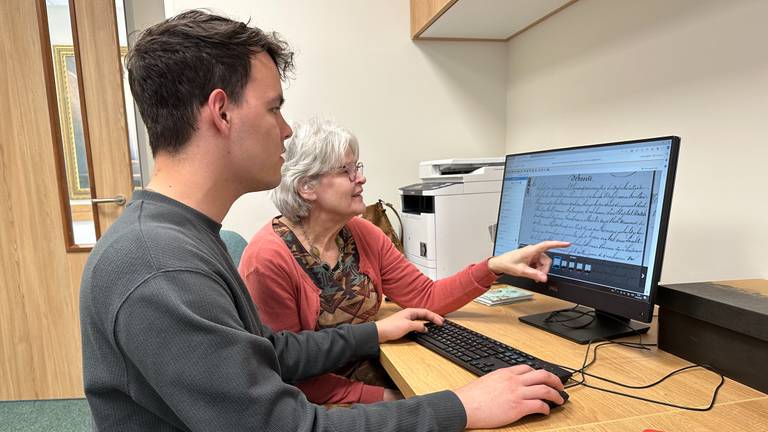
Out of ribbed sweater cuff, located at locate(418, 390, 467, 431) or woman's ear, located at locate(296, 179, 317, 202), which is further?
woman's ear, located at locate(296, 179, 317, 202)

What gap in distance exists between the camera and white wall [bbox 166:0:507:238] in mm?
2301

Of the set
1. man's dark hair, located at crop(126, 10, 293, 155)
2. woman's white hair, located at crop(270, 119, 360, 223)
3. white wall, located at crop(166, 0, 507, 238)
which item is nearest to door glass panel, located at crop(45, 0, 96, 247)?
white wall, located at crop(166, 0, 507, 238)

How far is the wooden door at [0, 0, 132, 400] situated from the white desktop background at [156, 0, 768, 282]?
61cm

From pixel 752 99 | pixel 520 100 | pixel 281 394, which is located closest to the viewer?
pixel 281 394

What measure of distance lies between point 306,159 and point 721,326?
1.09 m

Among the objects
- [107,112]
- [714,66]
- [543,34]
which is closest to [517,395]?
[714,66]

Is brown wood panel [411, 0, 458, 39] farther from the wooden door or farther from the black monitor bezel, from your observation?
the wooden door

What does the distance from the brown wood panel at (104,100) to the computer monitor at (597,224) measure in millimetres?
2121

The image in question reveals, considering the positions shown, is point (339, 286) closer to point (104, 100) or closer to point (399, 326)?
point (399, 326)

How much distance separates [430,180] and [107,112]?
69.9 inches

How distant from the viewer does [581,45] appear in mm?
1809

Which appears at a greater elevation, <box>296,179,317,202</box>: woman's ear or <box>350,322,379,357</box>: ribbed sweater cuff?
<box>296,179,317,202</box>: woman's ear

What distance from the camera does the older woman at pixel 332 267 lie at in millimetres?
1207

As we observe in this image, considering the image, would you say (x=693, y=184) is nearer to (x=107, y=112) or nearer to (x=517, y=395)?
(x=517, y=395)
